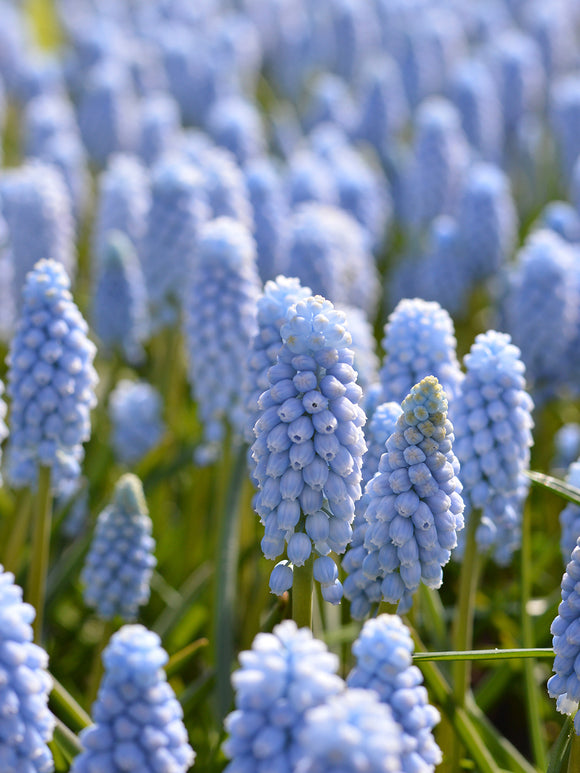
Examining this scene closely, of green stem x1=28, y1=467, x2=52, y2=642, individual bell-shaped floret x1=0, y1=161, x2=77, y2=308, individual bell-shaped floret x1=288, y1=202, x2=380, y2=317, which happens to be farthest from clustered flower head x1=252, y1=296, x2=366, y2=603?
individual bell-shaped floret x1=0, y1=161, x2=77, y2=308

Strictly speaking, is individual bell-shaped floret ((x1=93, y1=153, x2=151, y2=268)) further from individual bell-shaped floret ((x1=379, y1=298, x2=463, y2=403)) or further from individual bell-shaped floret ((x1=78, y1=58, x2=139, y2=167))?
individual bell-shaped floret ((x1=379, y1=298, x2=463, y2=403))

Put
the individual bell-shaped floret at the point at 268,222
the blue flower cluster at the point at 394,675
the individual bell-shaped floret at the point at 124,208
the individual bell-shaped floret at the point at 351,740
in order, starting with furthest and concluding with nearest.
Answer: the individual bell-shaped floret at the point at 124,208
the individual bell-shaped floret at the point at 268,222
the blue flower cluster at the point at 394,675
the individual bell-shaped floret at the point at 351,740

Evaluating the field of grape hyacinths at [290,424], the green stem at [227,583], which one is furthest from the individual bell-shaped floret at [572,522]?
the green stem at [227,583]

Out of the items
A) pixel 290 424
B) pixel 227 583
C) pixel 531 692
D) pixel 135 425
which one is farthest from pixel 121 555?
pixel 135 425

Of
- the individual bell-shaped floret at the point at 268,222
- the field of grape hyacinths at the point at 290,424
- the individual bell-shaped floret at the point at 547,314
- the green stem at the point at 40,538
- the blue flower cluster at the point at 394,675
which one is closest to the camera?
the blue flower cluster at the point at 394,675

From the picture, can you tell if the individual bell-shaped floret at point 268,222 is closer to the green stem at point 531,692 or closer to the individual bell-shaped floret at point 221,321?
the individual bell-shaped floret at point 221,321

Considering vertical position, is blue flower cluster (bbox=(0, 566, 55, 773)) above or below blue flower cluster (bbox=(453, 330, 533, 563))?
below

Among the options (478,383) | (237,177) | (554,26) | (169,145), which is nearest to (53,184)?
(237,177)
